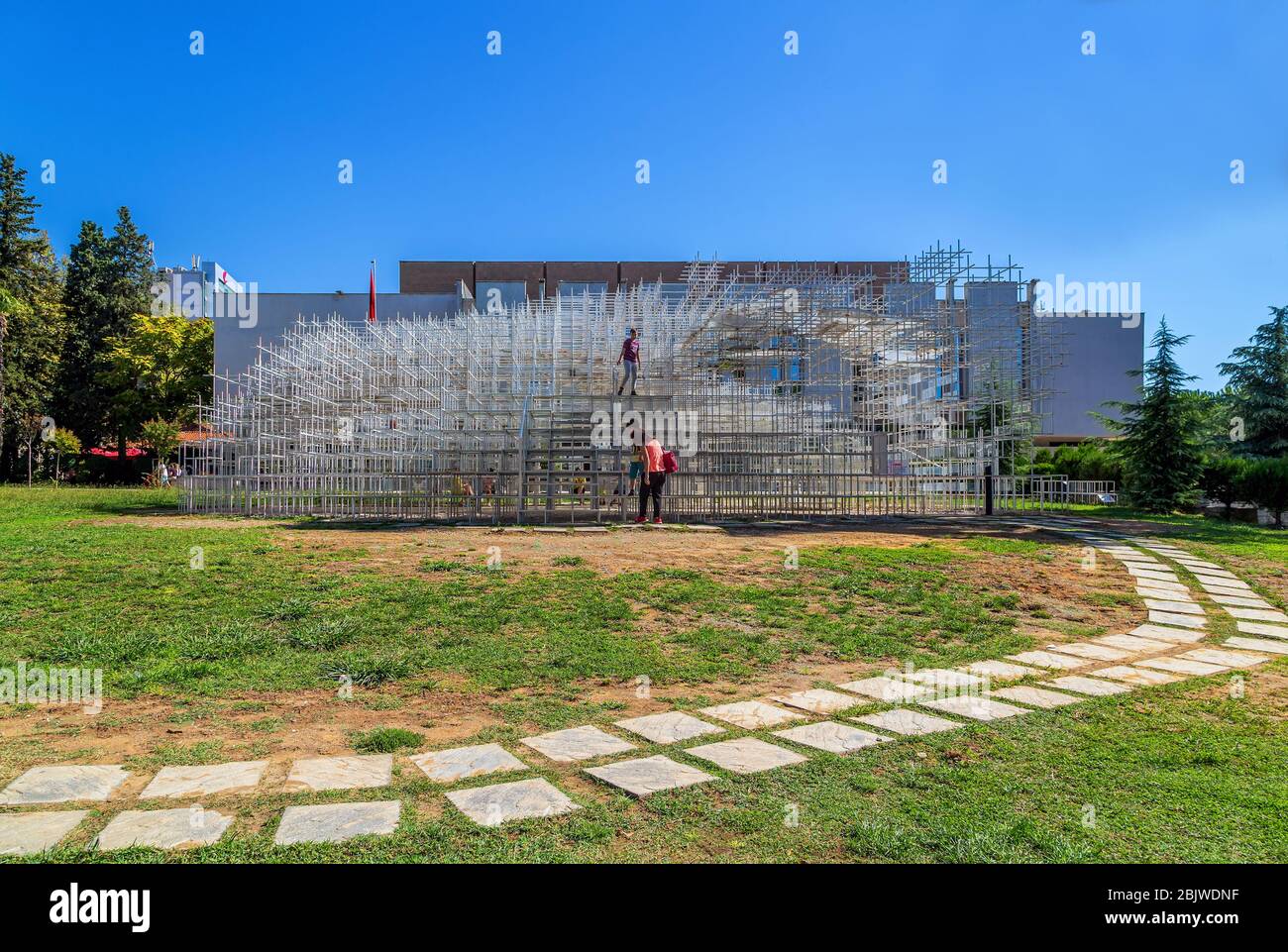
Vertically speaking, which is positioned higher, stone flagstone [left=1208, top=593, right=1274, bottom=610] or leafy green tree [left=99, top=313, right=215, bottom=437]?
leafy green tree [left=99, top=313, right=215, bottom=437]

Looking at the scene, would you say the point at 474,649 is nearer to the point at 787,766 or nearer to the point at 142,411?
the point at 787,766

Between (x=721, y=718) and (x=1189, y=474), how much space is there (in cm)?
2022

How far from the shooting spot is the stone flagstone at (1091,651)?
5418 millimetres

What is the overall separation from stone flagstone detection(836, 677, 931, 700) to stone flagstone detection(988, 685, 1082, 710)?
47 centimetres

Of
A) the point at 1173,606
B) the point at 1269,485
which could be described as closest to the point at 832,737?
the point at 1173,606

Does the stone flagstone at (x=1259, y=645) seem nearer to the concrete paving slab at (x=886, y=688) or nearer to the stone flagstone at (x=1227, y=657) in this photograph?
the stone flagstone at (x=1227, y=657)

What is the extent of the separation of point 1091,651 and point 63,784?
6556 millimetres

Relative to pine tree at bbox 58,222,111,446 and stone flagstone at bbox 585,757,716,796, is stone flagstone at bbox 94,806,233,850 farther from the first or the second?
pine tree at bbox 58,222,111,446

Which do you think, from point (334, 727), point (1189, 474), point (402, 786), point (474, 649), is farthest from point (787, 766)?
point (1189, 474)

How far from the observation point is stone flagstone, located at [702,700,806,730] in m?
3.95

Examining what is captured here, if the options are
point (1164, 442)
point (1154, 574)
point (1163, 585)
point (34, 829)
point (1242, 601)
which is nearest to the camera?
point (34, 829)

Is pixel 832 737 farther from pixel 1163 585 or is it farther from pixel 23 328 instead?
pixel 23 328

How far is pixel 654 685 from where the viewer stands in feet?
15.5

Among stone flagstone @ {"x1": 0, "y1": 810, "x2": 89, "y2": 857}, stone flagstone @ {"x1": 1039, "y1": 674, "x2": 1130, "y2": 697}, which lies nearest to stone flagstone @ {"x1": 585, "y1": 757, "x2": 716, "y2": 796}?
stone flagstone @ {"x1": 0, "y1": 810, "x2": 89, "y2": 857}
